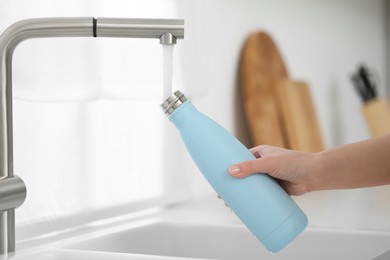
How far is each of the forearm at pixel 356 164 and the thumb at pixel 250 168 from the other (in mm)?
106

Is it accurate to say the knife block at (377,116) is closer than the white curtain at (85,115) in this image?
No

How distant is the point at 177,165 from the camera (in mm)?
1675

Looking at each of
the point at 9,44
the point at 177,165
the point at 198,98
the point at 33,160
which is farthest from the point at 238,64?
the point at 9,44

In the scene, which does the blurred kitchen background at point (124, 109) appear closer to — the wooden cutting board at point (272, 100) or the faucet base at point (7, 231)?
the wooden cutting board at point (272, 100)

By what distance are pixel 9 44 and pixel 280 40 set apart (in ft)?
4.59

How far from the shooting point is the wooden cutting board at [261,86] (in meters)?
1.90

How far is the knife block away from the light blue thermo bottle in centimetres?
188

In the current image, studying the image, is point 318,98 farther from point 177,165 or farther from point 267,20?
point 177,165

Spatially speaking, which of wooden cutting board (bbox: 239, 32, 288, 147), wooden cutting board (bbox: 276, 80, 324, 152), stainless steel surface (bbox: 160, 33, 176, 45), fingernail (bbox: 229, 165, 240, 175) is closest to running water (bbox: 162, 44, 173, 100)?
stainless steel surface (bbox: 160, 33, 176, 45)

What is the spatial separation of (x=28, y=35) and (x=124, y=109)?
0.58 meters

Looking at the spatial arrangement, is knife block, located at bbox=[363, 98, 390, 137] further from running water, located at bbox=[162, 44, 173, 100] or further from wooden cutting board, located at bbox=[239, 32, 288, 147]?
running water, located at bbox=[162, 44, 173, 100]

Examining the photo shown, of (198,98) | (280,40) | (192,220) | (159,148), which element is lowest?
(192,220)

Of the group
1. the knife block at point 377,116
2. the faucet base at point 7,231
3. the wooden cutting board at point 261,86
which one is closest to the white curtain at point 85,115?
the faucet base at point 7,231

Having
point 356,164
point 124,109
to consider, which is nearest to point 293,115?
point 124,109
